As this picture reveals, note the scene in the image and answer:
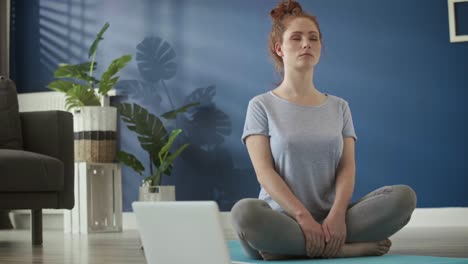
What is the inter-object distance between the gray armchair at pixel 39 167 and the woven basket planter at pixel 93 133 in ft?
3.46

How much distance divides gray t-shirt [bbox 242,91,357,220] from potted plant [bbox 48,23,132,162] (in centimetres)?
308

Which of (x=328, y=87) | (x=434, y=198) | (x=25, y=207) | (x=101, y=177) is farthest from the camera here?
(x=101, y=177)

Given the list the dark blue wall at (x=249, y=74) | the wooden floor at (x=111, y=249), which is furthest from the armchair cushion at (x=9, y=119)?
the dark blue wall at (x=249, y=74)

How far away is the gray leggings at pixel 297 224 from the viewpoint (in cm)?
211

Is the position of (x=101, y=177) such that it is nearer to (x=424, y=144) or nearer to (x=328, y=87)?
(x=328, y=87)

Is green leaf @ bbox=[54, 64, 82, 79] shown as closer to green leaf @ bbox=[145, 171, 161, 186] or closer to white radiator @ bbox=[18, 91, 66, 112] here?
Result: white radiator @ bbox=[18, 91, 66, 112]

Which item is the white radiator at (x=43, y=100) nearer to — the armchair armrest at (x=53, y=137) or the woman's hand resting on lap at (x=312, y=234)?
the armchair armrest at (x=53, y=137)

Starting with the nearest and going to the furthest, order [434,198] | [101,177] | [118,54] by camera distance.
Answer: [434,198], [101,177], [118,54]

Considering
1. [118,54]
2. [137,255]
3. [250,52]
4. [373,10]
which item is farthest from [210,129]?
[137,255]

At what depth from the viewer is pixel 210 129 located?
5.38 m

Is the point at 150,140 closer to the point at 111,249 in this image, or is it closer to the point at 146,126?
the point at 146,126

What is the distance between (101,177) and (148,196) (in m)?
0.38

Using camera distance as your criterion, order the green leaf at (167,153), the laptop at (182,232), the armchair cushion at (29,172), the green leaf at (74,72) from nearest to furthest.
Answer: the laptop at (182,232), the armchair cushion at (29,172), the green leaf at (167,153), the green leaf at (74,72)

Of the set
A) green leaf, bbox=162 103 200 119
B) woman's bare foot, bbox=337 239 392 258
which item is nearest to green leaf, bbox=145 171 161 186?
green leaf, bbox=162 103 200 119
